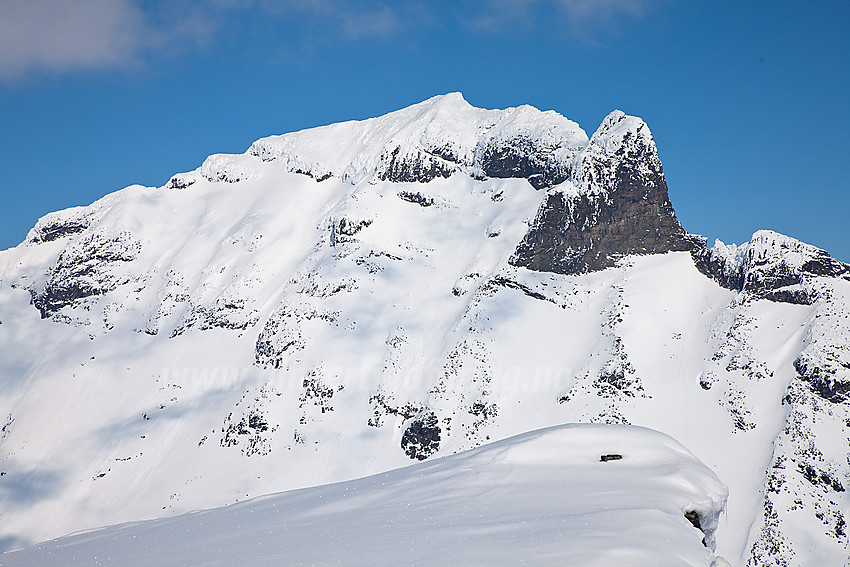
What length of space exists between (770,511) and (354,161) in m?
90.5

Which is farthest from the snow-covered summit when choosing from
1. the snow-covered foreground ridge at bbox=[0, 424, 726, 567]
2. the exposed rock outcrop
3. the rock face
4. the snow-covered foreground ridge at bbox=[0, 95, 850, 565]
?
the snow-covered foreground ridge at bbox=[0, 424, 726, 567]

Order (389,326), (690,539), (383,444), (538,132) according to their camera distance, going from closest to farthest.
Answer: (690,539) → (383,444) → (389,326) → (538,132)

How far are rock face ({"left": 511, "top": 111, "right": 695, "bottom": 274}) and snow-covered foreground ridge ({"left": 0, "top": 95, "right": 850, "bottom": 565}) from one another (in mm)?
334

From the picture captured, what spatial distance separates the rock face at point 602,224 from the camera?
3792 inches

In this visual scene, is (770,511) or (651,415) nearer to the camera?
(770,511)

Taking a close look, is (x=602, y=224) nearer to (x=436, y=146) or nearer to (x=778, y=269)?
(x=778, y=269)

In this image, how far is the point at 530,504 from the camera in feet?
39.0

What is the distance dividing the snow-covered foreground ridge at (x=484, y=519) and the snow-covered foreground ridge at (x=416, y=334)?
5834 centimetres

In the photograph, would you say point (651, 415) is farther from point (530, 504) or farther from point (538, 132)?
point (530, 504)

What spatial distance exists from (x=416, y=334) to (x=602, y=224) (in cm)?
3235

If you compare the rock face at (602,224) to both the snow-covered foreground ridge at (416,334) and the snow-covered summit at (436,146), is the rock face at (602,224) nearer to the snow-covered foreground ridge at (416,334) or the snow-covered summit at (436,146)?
the snow-covered foreground ridge at (416,334)

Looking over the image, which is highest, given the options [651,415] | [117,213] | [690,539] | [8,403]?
[117,213]

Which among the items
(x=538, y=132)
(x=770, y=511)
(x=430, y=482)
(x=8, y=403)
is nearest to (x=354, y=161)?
(x=538, y=132)

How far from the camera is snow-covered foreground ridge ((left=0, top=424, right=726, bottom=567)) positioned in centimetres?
959
